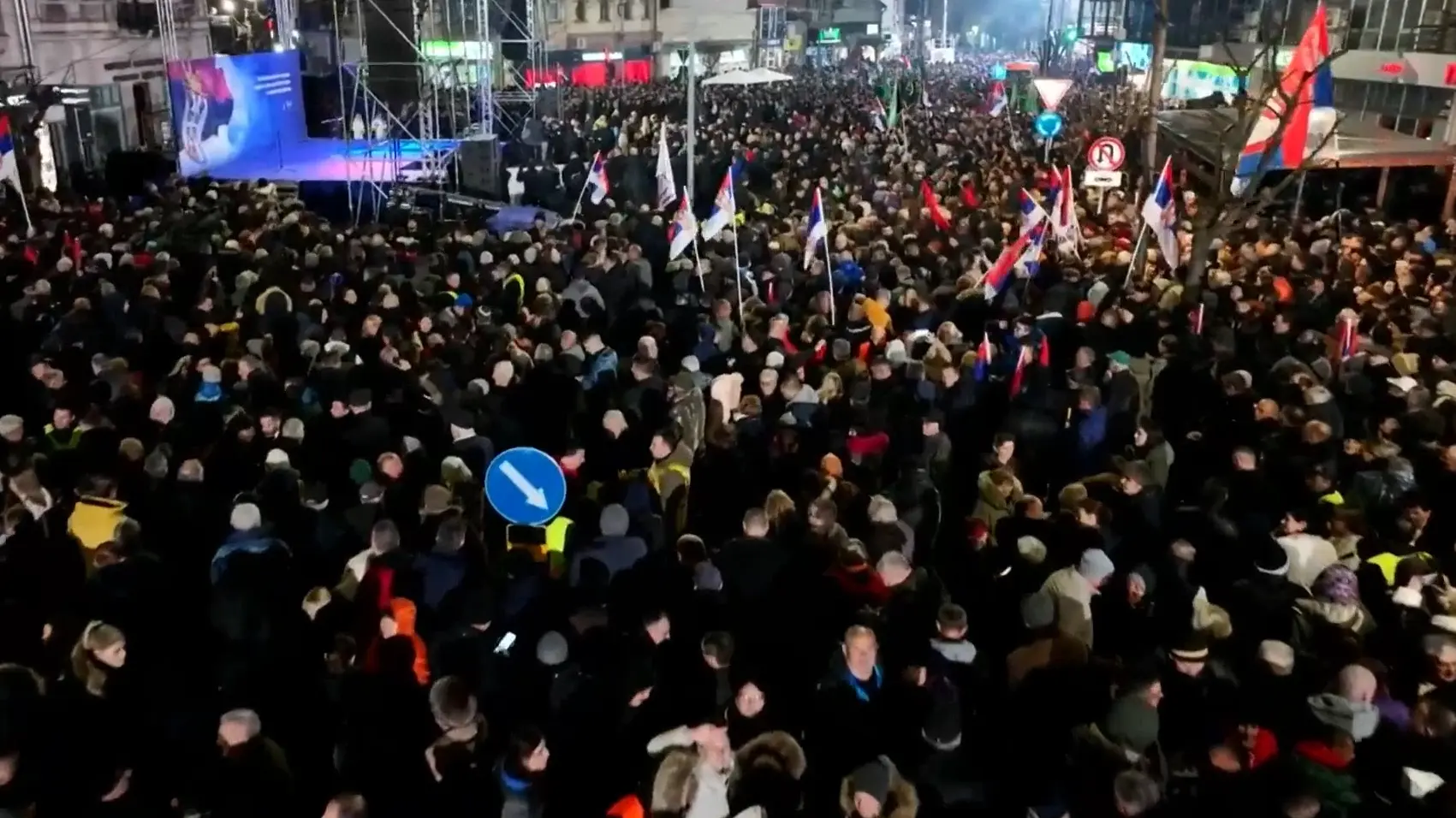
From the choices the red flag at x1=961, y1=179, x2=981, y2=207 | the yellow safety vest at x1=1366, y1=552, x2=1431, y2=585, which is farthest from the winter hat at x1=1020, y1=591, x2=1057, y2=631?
the red flag at x1=961, y1=179, x2=981, y2=207

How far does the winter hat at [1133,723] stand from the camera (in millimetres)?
A: 4402

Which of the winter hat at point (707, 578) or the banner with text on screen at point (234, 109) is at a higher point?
the banner with text on screen at point (234, 109)

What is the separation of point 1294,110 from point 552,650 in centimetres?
1083

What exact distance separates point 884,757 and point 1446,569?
4313 millimetres

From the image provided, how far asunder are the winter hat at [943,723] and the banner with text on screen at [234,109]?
1796 cm

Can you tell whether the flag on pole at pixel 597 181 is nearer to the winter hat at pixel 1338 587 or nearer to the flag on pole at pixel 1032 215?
the flag on pole at pixel 1032 215

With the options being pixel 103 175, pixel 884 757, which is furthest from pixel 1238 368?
pixel 103 175

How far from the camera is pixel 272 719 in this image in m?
4.96

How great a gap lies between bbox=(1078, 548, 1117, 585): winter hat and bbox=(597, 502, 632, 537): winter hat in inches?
88.3

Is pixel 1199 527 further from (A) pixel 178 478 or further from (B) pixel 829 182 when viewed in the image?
(B) pixel 829 182

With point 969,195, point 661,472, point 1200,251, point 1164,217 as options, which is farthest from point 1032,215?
point 661,472

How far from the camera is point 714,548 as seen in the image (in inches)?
269

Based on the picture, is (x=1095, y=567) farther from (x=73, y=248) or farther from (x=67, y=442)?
(x=73, y=248)

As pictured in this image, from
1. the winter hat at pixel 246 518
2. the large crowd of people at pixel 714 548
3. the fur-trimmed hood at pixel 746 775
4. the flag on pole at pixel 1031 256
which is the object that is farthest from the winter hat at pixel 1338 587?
the flag on pole at pixel 1031 256
